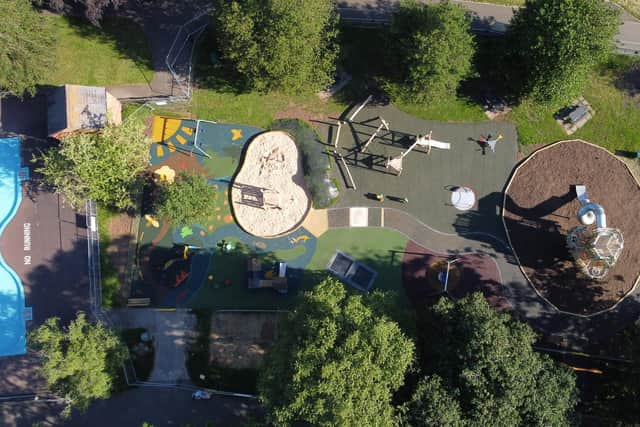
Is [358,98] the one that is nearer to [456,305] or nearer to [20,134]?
[456,305]

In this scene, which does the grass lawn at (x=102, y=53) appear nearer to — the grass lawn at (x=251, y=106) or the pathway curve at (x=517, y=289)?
the grass lawn at (x=251, y=106)

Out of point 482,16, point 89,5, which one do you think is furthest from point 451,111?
point 89,5

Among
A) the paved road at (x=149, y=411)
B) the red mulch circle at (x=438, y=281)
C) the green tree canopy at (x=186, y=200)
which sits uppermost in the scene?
the green tree canopy at (x=186, y=200)

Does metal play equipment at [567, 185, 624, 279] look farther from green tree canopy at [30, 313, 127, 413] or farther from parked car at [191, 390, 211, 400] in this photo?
green tree canopy at [30, 313, 127, 413]

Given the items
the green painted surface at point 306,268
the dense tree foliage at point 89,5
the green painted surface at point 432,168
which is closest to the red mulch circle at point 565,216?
the green painted surface at point 432,168

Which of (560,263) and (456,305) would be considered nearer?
(456,305)

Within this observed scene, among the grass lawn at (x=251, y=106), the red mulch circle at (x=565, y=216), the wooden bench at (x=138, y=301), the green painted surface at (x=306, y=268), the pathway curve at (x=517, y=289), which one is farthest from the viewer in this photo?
the grass lawn at (x=251, y=106)

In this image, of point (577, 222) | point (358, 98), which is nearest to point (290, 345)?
point (358, 98)

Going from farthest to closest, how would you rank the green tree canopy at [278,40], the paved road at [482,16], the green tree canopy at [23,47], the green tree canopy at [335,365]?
the paved road at [482,16]
the green tree canopy at [23,47]
the green tree canopy at [278,40]
the green tree canopy at [335,365]
